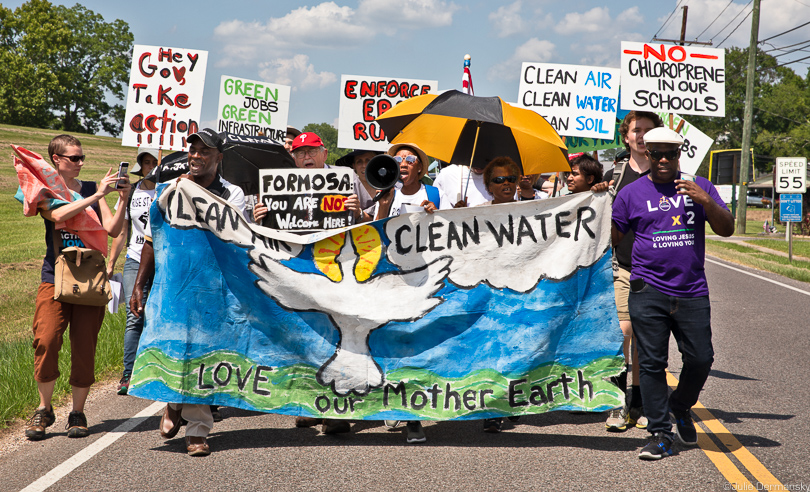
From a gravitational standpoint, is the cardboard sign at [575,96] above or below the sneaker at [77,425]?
above

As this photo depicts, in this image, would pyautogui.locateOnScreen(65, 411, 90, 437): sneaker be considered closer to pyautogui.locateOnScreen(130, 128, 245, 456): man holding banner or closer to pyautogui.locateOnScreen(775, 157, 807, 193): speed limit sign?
pyautogui.locateOnScreen(130, 128, 245, 456): man holding banner

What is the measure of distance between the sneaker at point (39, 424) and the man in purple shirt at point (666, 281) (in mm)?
4183

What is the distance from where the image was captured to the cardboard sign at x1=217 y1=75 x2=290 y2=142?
11.7 meters

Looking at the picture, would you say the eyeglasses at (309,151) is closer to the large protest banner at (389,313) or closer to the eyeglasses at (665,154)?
the large protest banner at (389,313)

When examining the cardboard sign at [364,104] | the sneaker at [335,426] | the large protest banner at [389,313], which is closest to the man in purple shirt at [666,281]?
the large protest banner at [389,313]

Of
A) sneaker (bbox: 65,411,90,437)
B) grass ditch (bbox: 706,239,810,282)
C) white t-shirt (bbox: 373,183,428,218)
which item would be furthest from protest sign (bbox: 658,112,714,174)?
sneaker (bbox: 65,411,90,437)

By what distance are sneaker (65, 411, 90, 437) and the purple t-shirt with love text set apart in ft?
13.5

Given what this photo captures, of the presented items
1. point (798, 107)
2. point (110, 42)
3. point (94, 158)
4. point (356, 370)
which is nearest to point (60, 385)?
point (356, 370)

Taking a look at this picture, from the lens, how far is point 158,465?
4.73 m

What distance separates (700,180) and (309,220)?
2925mm

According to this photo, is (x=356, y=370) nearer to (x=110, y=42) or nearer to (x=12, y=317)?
(x=12, y=317)

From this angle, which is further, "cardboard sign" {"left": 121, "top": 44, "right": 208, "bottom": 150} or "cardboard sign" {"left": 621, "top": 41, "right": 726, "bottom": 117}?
"cardboard sign" {"left": 621, "top": 41, "right": 726, "bottom": 117}

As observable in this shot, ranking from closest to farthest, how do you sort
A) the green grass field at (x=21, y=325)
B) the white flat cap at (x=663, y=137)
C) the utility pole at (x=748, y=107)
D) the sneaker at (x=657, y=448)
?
1. the sneaker at (x=657, y=448)
2. the white flat cap at (x=663, y=137)
3. the green grass field at (x=21, y=325)
4. the utility pole at (x=748, y=107)

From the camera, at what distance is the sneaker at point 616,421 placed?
5.52 metres
